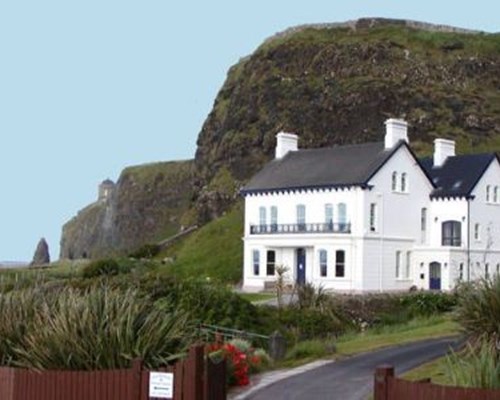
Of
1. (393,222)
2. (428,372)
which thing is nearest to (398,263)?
(393,222)

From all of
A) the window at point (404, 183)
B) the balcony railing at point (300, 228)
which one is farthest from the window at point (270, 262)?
the window at point (404, 183)

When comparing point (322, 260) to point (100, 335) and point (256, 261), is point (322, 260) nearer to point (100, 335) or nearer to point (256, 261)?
point (256, 261)

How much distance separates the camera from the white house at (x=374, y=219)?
186 ft

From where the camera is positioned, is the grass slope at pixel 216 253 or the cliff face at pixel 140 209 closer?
the grass slope at pixel 216 253

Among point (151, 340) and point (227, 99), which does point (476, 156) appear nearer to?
point (151, 340)

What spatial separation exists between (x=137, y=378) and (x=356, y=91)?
90.0m

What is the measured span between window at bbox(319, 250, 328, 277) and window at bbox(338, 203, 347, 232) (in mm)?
1970

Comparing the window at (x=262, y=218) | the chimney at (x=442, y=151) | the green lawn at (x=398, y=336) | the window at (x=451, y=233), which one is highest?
the chimney at (x=442, y=151)

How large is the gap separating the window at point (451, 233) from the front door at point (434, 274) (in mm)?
2287

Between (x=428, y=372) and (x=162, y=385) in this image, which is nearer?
(x=162, y=385)

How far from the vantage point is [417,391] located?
11.7 metres

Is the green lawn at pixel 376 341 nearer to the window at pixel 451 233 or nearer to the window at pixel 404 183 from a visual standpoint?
the window at pixel 404 183

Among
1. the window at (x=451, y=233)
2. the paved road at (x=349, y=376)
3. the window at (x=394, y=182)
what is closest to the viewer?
the paved road at (x=349, y=376)

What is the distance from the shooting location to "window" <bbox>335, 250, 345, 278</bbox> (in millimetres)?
56656
